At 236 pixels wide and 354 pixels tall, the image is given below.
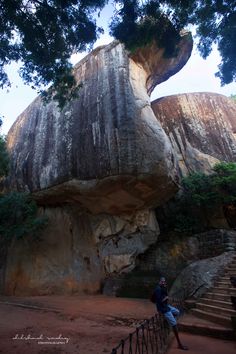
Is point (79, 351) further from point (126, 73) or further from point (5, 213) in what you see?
point (126, 73)

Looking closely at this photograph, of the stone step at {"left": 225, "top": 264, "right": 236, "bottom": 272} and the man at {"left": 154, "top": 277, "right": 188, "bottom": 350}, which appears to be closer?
the man at {"left": 154, "top": 277, "right": 188, "bottom": 350}

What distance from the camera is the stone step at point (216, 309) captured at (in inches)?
265

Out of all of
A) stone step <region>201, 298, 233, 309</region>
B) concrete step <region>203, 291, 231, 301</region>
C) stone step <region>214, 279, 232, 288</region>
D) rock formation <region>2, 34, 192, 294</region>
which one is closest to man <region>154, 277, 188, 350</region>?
stone step <region>201, 298, 233, 309</region>

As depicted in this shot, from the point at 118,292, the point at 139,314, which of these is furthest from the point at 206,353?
the point at 118,292

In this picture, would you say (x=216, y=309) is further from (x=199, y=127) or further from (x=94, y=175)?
(x=199, y=127)

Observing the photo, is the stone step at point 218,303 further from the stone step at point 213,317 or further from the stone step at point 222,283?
the stone step at point 222,283

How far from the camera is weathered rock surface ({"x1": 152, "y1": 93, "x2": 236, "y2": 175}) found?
1806cm

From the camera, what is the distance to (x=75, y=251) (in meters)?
13.7

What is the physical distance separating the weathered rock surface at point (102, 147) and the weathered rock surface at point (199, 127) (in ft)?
17.2

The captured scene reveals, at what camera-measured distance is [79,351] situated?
482 centimetres

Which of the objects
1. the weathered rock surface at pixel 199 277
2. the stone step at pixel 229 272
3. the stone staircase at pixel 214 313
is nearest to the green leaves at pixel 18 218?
the weathered rock surface at pixel 199 277

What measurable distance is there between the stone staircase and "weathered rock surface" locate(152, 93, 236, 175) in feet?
32.4

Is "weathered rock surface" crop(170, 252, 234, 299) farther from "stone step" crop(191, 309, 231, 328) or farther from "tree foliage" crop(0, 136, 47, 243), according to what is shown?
"tree foliage" crop(0, 136, 47, 243)

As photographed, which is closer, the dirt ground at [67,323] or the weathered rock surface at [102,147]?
the dirt ground at [67,323]
